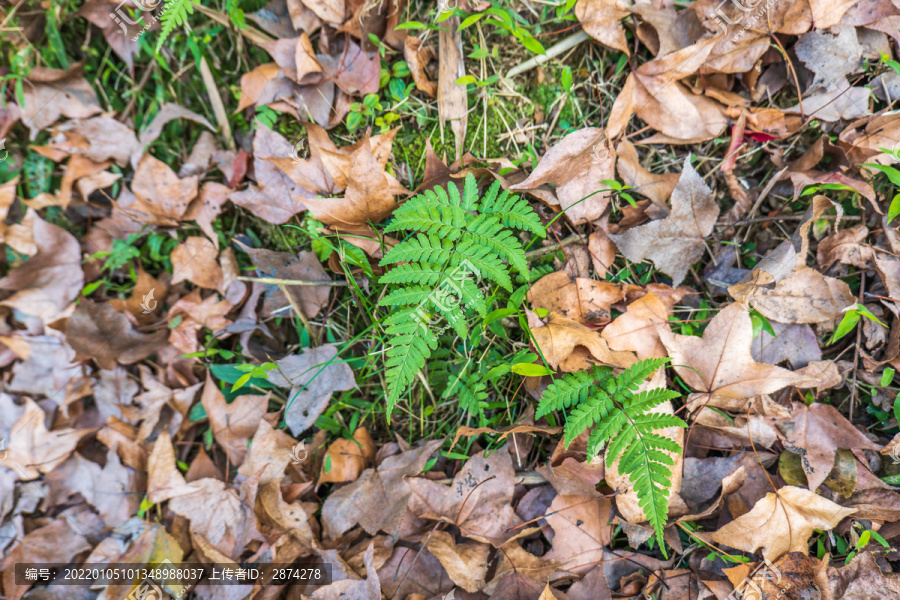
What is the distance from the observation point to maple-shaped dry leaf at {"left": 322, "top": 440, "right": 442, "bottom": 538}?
6.51 feet

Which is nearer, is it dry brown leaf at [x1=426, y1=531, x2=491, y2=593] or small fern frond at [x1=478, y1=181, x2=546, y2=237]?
small fern frond at [x1=478, y1=181, x2=546, y2=237]

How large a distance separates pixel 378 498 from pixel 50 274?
239 cm

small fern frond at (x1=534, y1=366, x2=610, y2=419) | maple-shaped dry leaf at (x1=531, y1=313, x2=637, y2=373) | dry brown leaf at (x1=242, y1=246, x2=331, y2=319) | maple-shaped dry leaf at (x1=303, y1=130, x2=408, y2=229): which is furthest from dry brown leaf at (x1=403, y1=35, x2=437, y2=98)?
small fern frond at (x1=534, y1=366, x2=610, y2=419)

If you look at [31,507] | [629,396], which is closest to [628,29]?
[629,396]

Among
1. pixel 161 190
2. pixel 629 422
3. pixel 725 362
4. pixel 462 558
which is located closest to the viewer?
pixel 629 422

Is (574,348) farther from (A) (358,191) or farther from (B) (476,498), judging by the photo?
(A) (358,191)

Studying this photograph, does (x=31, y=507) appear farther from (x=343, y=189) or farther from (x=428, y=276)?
(x=428, y=276)

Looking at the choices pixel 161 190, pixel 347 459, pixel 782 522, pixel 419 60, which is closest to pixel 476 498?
pixel 347 459

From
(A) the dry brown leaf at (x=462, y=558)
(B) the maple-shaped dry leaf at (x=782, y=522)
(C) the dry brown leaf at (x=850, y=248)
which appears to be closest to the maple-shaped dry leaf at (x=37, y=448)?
(A) the dry brown leaf at (x=462, y=558)

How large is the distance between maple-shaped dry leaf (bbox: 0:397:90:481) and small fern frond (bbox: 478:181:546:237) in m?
2.61

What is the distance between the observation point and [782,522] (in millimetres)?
1688

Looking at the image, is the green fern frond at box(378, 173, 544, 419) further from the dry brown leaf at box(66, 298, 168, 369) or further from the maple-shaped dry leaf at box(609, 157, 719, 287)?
the dry brown leaf at box(66, 298, 168, 369)

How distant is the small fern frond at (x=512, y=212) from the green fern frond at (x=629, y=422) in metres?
0.61

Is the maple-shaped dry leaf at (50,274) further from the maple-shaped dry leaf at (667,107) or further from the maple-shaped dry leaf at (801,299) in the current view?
the maple-shaped dry leaf at (801,299)
